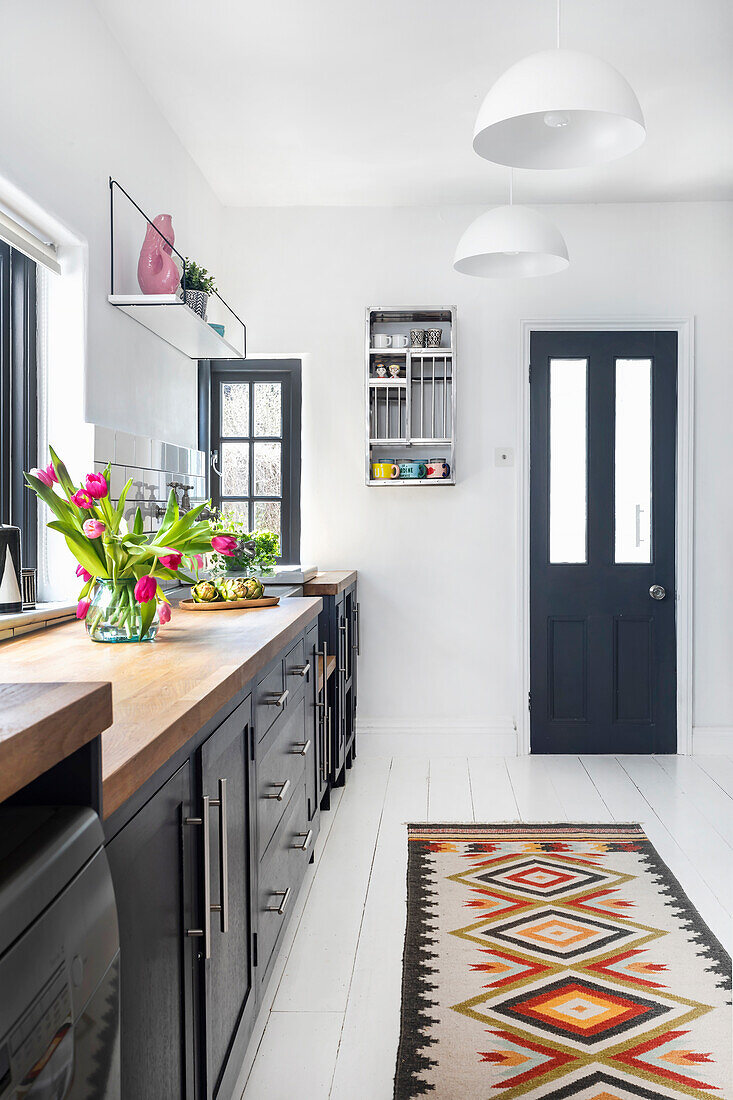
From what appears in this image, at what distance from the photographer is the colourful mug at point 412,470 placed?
4.50 m

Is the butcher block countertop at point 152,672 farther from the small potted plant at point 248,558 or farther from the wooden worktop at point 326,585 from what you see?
the wooden worktop at point 326,585

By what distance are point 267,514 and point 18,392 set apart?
2.16 metres

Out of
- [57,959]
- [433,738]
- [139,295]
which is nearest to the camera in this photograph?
[57,959]

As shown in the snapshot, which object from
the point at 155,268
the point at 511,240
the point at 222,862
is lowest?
the point at 222,862

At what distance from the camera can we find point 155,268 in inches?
121

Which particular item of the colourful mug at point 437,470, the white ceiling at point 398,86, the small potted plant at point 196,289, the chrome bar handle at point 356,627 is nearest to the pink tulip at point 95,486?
the small potted plant at point 196,289

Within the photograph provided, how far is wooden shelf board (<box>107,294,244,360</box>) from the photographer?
296cm

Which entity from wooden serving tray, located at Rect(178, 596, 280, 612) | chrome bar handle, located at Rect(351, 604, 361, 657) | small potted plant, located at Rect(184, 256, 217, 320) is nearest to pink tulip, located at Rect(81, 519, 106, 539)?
wooden serving tray, located at Rect(178, 596, 280, 612)

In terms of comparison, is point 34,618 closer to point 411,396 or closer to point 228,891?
point 228,891

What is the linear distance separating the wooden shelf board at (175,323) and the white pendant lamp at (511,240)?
40.5 inches

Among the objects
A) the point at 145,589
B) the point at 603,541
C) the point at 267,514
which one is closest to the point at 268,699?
the point at 145,589

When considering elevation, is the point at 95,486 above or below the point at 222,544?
above

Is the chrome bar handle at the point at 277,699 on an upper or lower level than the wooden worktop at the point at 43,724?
lower

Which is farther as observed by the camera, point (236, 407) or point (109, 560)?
point (236, 407)
